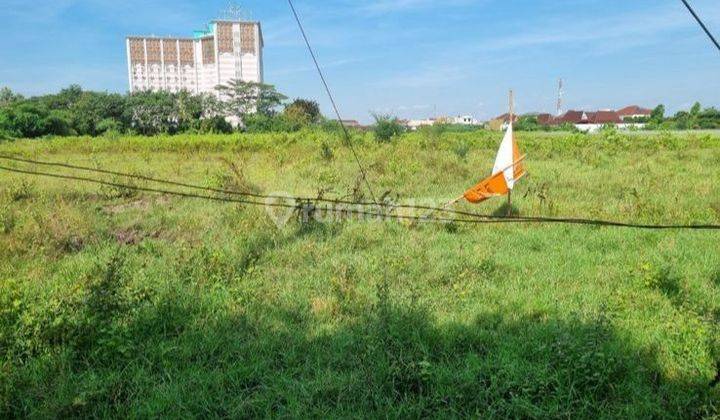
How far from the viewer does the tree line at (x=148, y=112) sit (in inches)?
968

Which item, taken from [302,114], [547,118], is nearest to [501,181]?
[302,114]

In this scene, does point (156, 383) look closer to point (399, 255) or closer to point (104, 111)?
point (399, 255)

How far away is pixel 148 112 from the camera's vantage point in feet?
123

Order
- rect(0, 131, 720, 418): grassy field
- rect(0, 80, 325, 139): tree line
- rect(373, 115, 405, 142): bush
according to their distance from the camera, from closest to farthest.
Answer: rect(0, 131, 720, 418): grassy field, rect(373, 115, 405, 142): bush, rect(0, 80, 325, 139): tree line

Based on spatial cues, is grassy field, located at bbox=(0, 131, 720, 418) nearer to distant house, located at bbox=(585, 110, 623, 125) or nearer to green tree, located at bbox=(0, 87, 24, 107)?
green tree, located at bbox=(0, 87, 24, 107)

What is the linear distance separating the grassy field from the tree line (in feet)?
67.0

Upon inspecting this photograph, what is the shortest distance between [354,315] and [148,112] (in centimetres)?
3882

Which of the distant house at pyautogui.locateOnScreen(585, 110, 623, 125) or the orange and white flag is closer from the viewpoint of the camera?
the orange and white flag

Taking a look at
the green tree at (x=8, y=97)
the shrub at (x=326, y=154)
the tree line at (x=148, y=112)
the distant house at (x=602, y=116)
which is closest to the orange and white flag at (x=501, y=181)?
the shrub at (x=326, y=154)

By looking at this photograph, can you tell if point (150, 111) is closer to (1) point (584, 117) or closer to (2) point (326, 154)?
(2) point (326, 154)

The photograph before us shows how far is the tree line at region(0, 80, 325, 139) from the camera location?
24598mm

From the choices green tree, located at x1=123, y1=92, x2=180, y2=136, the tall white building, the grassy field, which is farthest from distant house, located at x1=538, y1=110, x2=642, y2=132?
the grassy field

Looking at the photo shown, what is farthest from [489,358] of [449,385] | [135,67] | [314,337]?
[135,67]

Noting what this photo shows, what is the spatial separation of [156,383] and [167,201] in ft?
17.8
